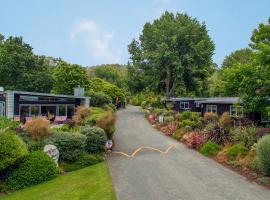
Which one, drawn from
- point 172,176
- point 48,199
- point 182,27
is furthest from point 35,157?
point 182,27

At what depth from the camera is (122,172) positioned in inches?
574

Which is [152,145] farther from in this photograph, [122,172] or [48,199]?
[48,199]

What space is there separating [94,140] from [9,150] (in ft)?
18.5

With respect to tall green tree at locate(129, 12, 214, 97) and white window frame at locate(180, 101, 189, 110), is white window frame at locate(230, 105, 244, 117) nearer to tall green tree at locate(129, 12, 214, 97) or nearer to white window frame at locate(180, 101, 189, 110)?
white window frame at locate(180, 101, 189, 110)

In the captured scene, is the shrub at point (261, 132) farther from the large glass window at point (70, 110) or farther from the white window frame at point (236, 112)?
the large glass window at point (70, 110)

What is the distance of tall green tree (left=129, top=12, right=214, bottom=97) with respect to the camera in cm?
4909

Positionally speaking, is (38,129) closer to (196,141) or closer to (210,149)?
(210,149)

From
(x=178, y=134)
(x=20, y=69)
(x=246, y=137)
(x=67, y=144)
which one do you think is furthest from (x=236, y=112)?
(x=20, y=69)

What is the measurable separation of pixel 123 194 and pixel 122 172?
10.6 ft

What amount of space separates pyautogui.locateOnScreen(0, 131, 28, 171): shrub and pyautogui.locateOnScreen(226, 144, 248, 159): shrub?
35.6ft

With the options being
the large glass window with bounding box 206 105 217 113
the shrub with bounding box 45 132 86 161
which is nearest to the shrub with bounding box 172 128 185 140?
the large glass window with bounding box 206 105 217 113

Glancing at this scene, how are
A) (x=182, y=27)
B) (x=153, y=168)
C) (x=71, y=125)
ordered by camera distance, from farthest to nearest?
1. (x=182, y=27)
2. (x=71, y=125)
3. (x=153, y=168)

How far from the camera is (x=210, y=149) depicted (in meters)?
18.8

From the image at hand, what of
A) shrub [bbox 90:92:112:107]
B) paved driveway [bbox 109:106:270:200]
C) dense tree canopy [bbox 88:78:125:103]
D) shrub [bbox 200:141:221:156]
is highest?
dense tree canopy [bbox 88:78:125:103]
